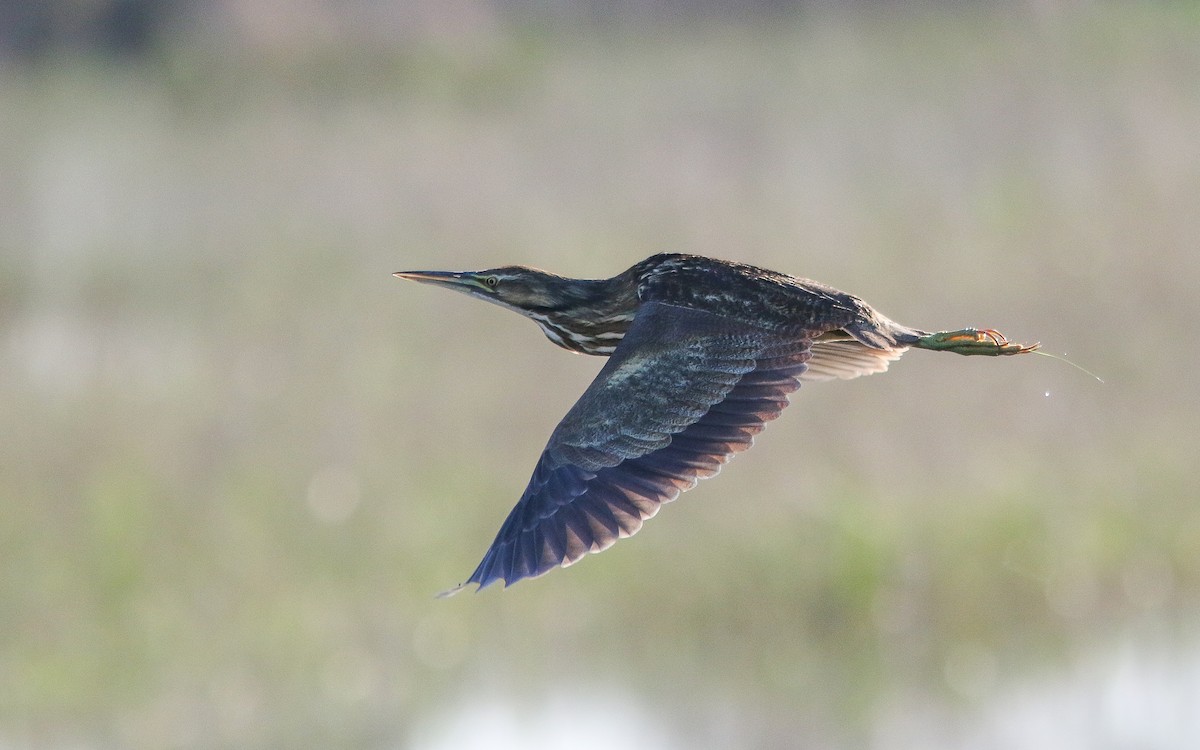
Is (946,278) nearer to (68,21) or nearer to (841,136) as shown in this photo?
(841,136)

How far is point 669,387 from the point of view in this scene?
482 cm

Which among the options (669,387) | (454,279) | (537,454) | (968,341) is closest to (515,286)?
(454,279)

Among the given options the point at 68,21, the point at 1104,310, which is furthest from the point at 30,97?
the point at 1104,310

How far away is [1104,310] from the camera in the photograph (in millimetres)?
9477

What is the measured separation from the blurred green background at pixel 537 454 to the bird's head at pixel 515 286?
2.91 m

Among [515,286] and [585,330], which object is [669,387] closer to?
[585,330]

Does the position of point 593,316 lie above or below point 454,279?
below

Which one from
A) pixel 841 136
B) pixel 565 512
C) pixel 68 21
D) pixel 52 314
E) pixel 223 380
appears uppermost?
pixel 68 21

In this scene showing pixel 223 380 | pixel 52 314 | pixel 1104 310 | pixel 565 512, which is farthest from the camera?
pixel 52 314

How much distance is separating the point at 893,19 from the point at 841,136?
132 inches

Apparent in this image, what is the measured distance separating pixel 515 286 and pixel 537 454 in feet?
10.4

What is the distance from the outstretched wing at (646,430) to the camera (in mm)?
4586

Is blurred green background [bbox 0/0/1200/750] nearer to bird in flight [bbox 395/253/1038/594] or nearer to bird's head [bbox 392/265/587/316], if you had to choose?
bird's head [bbox 392/265/587/316]

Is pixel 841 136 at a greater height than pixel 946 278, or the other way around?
pixel 841 136
